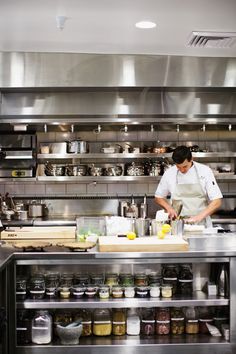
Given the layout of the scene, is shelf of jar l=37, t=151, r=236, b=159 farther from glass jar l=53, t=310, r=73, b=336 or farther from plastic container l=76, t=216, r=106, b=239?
glass jar l=53, t=310, r=73, b=336

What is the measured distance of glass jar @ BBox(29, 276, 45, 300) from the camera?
3.70m

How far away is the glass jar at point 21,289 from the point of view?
367cm

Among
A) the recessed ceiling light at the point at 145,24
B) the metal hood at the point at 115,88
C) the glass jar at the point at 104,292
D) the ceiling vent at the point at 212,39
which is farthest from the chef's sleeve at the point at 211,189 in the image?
the glass jar at the point at 104,292

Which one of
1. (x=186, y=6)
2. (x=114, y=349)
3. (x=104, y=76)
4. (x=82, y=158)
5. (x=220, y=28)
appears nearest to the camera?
(x=114, y=349)

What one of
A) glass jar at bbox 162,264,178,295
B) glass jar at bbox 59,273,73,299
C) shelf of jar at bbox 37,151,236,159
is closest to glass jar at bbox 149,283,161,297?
glass jar at bbox 162,264,178,295

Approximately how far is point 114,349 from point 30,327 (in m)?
0.63

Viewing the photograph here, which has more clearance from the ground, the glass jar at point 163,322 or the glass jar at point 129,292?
the glass jar at point 129,292

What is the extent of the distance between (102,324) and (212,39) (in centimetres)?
271

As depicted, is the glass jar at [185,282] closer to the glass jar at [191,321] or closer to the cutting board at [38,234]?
the glass jar at [191,321]

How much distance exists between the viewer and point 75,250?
11.9 ft

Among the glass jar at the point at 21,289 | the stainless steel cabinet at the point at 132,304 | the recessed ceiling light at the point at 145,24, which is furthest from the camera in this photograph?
the recessed ceiling light at the point at 145,24

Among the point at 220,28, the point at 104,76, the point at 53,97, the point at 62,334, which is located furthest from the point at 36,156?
the point at 62,334

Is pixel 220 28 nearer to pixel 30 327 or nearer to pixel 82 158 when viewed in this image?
pixel 82 158

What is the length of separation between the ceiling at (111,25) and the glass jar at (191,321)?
2502mm
